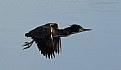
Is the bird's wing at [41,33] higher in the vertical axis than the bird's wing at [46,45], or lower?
higher

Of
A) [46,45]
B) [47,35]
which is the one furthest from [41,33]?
[46,45]

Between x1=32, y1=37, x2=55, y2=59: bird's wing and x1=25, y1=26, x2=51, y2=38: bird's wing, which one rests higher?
x1=25, y1=26, x2=51, y2=38: bird's wing

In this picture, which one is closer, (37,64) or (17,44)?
(37,64)

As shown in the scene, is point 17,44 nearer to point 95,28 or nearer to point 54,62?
point 54,62

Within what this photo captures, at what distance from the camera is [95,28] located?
50.4 ft

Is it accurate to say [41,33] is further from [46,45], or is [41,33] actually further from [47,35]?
[46,45]

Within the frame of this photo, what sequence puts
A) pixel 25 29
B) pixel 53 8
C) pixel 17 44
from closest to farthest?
pixel 17 44
pixel 25 29
pixel 53 8

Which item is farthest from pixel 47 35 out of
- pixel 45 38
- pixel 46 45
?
pixel 46 45

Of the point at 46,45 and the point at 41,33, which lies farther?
the point at 46,45

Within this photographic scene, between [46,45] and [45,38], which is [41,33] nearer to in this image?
[45,38]

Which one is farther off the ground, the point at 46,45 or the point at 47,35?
the point at 47,35

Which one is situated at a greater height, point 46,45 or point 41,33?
point 41,33

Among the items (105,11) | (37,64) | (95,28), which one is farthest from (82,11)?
(37,64)

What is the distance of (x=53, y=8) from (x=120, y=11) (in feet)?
7.78
